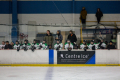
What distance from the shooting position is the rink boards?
883 centimetres

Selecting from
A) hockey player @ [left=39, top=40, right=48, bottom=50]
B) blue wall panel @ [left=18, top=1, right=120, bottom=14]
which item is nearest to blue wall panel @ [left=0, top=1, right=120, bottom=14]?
blue wall panel @ [left=18, top=1, right=120, bottom=14]

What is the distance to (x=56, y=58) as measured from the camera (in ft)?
29.3

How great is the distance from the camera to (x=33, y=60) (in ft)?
29.0

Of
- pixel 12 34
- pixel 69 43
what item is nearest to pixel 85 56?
pixel 69 43

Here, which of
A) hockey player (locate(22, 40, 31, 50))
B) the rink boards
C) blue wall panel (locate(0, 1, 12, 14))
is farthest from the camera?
blue wall panel (locate(0, 1, 12, 14))

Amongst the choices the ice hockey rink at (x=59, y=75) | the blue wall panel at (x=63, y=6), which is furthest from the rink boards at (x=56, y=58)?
the blue wall panel at (x=63, y=6)

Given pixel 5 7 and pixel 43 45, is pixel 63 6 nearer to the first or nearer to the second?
pixel 5 7

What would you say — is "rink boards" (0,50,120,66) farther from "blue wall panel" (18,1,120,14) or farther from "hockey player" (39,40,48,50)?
"blue wall panel" (18,1,120,14)

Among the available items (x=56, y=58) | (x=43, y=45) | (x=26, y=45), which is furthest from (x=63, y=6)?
→ (x=56, y=58)

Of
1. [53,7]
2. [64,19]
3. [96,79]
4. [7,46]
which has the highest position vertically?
[53,7]

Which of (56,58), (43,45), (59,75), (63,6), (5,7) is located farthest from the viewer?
(63,6)

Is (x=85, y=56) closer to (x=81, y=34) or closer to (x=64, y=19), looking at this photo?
(x=81, y=34)

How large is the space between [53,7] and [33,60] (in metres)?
7.31

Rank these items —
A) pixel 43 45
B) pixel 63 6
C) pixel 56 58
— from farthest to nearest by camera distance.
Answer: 1. pixel 63 6
2. pixel 43 45
3. pixel 56 58
